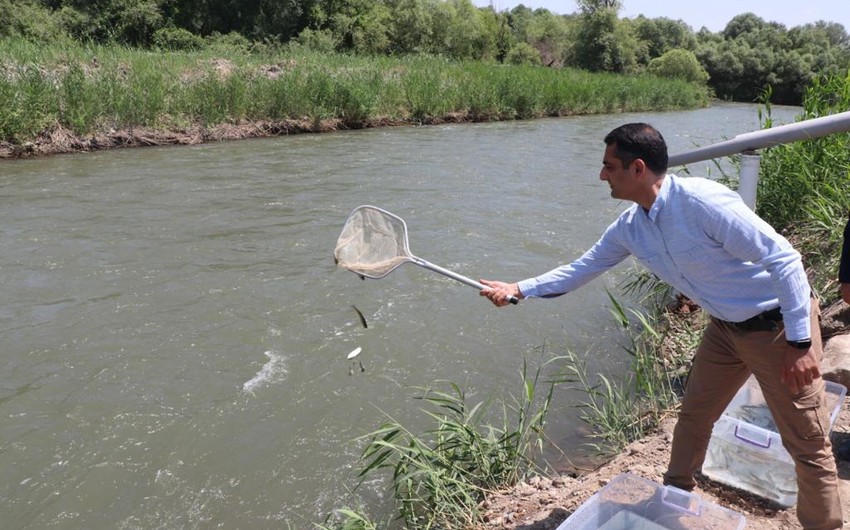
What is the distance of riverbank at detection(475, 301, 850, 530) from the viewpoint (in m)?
2.79

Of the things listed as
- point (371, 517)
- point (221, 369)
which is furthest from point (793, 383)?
point (221, 369)

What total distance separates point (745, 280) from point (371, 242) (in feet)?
5.71

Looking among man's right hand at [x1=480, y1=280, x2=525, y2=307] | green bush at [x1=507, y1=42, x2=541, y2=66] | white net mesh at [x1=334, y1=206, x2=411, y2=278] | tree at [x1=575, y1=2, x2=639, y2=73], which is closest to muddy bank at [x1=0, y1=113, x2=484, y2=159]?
white net mesh at [x1=334, y1=206, x2=411, y2=278]

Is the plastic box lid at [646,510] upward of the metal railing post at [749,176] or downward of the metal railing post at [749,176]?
downward

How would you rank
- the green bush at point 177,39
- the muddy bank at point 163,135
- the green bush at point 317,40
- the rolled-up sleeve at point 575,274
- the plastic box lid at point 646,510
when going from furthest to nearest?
the green bush at point 317,40 < the green bush at point 177,39 < the muddy bank at point 163,135 < the rolled-up sleeve at point 575,274 < the plastic box lid at point 646,510

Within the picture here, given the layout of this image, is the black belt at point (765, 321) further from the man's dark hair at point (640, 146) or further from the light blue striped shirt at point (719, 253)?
the man's dark hair at point (640, 146)

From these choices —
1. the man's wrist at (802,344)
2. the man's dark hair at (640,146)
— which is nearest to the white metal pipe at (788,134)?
the man's dark hair at (640,146)

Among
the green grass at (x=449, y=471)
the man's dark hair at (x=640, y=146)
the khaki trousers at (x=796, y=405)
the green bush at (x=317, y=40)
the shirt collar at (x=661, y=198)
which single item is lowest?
the green grass at (x=449, y=471)

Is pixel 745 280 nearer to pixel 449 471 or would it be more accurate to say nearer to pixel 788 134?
pixel 788 134

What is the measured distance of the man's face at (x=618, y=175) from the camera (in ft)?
7.60

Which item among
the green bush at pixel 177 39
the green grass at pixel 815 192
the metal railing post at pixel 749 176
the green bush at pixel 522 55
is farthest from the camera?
the green bush at pixel 522 55

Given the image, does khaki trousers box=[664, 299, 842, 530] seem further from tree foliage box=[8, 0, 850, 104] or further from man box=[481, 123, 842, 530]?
tree foliage box=[8, 0, 850, 104]

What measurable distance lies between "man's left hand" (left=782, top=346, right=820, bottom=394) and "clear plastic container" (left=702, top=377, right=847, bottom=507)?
2.23 feet

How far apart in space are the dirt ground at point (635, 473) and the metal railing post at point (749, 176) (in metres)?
1.14
